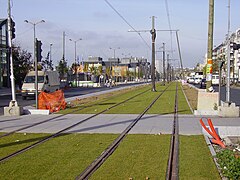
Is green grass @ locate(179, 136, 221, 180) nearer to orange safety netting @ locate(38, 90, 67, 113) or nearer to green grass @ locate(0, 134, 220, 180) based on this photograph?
green grass @ locate(0, 134, 220, 180)

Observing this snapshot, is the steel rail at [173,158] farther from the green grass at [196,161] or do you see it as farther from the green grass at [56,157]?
the green grass at [56,157]

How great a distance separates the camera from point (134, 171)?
317 inches

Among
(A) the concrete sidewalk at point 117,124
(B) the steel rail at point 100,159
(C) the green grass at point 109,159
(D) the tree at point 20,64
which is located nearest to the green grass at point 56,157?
(C) the green grass at point 109,159

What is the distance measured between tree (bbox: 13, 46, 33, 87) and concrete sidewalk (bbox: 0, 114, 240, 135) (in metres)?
47.4

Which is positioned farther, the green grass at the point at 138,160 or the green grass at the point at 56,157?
the green grass at the point at 56,157

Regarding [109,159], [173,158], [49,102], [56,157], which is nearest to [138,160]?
[109,159]

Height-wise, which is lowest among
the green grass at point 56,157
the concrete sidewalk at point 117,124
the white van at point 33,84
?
the concrete sidewalk at point 117,124

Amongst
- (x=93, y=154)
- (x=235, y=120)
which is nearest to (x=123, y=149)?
(x=93, y=154)

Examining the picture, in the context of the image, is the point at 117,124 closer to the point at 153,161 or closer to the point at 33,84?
the point at 153,161

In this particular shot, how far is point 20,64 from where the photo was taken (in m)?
68.8

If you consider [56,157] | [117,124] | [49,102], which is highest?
[49,102]

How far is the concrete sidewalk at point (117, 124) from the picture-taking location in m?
14.5

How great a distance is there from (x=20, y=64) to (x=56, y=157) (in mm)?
61242

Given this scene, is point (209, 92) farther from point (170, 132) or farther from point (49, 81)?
point (49, 81)
